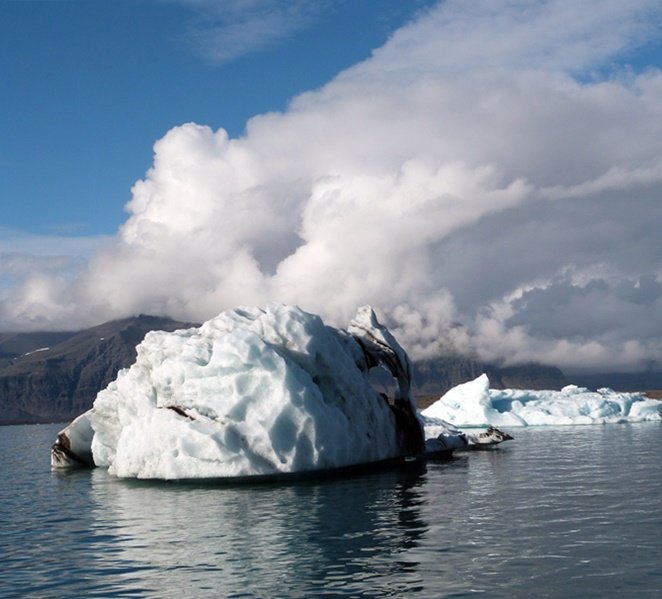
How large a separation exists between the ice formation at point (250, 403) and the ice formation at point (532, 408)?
50769mm

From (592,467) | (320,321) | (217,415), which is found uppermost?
(320,321)

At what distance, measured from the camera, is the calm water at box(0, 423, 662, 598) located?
12.0 meters

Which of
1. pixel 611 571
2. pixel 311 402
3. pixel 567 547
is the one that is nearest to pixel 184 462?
pixel 311 402

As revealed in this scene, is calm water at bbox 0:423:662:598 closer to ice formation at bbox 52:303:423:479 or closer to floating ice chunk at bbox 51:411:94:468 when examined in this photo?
ice formation at bbox 52:303:423:479

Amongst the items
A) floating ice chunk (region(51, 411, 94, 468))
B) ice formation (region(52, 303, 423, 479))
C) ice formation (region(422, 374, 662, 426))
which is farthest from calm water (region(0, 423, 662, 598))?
ice formation (region(422, 374, 662, 426))

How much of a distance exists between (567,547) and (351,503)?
781 cm

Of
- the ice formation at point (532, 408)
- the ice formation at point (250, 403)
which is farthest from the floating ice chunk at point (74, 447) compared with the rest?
the ice formation at point (532, 408)

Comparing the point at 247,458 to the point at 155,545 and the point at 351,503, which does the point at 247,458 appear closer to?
the point at 351,503

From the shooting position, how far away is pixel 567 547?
13.9 meters

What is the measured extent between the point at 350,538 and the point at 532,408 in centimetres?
7248

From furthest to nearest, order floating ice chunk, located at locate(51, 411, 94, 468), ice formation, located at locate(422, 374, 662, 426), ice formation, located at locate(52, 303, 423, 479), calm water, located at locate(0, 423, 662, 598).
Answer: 1. ice formation, located at locate(422, 374, 662, 426)
2. floating ice chunk, located at locate(51, 411, 94, 468)
3. ice formation, located at locate(52, 303, 423, 479)
4. calm water, located at locate(0, 423, 662, 598)

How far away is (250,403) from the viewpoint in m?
26.8

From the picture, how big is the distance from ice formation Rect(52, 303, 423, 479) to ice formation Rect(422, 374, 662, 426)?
50.8 meters

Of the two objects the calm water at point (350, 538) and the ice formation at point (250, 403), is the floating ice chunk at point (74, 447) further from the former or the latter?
the calm water at point (350, 538)
